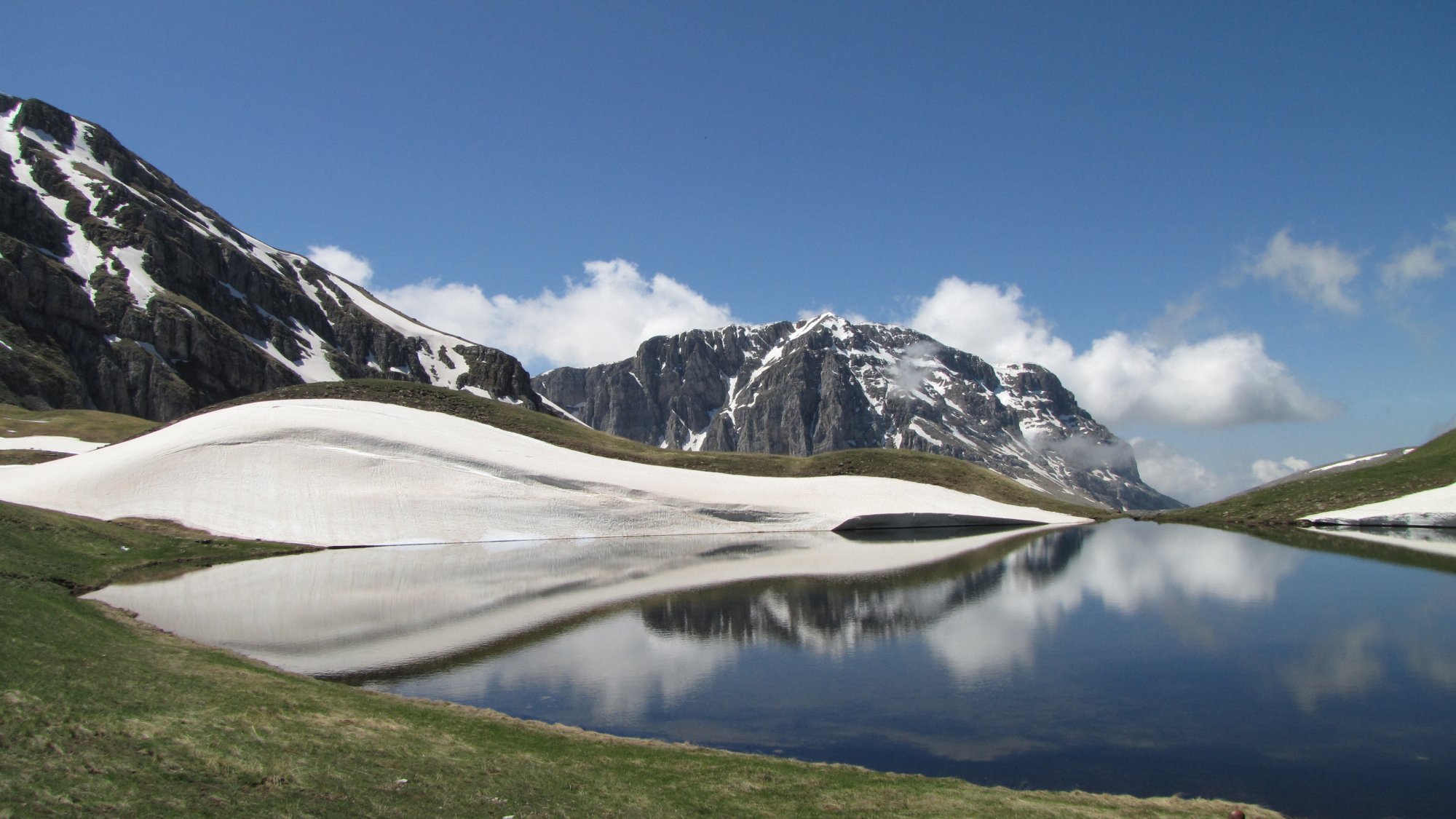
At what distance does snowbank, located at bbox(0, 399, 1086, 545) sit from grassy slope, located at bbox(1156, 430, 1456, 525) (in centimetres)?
2015

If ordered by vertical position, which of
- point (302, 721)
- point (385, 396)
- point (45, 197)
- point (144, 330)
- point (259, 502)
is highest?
point (45, 197)

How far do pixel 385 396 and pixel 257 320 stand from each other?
13859 cm

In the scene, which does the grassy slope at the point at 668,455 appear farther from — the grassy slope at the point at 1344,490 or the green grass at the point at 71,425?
the green grass at the point at 71,425

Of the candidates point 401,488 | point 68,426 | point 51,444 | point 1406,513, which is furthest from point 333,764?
point 68,426

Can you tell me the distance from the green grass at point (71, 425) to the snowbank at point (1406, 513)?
4592 inches

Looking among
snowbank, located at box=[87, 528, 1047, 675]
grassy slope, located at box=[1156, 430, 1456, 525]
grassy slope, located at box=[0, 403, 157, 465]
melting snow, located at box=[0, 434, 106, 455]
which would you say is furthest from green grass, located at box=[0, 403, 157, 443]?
grassy slope, located at box=[1156, 430, 1456, 525]

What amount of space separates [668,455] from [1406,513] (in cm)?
6844

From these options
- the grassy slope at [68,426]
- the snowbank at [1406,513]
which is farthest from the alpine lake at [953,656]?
the grassy slope at [68,426]

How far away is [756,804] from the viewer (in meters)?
12.8

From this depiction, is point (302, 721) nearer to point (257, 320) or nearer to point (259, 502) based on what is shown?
point (259, 502)

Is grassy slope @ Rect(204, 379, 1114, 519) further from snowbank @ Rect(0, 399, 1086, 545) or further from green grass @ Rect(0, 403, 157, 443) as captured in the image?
green grass @ Rect(0, 403, 157, 443)

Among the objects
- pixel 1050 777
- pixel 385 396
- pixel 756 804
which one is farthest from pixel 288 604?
pixel 385 396

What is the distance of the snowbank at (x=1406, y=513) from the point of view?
205ft

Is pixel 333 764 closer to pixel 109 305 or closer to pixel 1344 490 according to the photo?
pixel 1344 490
